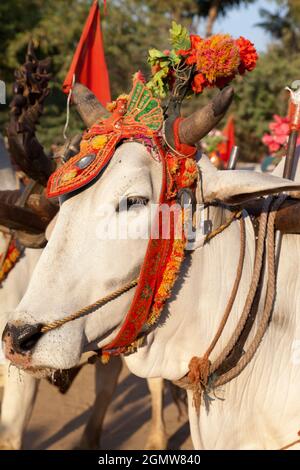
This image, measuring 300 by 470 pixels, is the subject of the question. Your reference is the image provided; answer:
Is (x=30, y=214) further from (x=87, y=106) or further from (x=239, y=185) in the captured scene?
(x=239, y=185)

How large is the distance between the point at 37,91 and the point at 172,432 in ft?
10.9

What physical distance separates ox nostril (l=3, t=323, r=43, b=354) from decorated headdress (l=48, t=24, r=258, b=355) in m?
0.37

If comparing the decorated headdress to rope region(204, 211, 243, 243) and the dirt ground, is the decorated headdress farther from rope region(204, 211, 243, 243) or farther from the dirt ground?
the dirt ground

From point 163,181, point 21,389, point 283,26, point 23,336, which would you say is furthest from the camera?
point 283,26

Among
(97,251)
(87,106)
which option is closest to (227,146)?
(87,106)

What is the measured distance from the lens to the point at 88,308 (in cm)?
245

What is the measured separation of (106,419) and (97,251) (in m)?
4.47

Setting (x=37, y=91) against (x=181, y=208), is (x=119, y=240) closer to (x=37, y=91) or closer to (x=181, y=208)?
(x=181, y=208)

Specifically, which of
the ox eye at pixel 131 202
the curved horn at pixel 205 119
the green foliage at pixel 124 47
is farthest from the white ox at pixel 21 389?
the green foliage at pixel 124 47

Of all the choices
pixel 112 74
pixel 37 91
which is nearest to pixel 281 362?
pixel 37 91

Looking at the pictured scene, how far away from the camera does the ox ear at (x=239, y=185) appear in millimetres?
2498

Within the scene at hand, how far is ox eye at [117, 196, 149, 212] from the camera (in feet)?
8.20

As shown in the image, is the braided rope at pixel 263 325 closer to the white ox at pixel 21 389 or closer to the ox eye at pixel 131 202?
the ox eye at pixel 131 202

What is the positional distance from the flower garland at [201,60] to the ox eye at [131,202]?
59 cm
